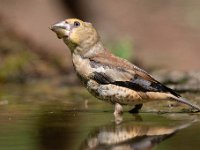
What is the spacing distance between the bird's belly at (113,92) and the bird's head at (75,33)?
0.45m

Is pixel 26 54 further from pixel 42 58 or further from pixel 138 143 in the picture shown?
pixel 138 143

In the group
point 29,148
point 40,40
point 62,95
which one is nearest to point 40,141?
point 29,148

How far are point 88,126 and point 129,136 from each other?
749 millimetres

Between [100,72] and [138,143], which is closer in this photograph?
[138,143]

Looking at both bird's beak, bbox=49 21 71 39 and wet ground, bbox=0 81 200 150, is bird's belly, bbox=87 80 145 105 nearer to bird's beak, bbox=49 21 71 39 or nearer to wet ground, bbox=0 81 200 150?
wet ground, bbox=0 81 200 150

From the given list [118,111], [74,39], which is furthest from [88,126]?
[74,39]

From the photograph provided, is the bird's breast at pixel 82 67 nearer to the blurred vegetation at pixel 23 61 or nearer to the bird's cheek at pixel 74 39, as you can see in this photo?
the bird's cheek at pixel 74 39

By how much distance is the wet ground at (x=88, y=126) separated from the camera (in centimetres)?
538

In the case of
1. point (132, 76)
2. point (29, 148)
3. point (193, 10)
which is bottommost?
point (29, 148)

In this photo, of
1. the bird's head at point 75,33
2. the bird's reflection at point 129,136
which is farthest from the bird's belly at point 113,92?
the bird's reflection at point 129,136

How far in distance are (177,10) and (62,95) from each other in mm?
12036

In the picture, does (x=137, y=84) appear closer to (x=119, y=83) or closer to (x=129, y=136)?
(x=119, y=83)

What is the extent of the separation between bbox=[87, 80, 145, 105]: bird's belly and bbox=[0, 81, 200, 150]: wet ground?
15 cm

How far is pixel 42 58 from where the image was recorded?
14.7 m
